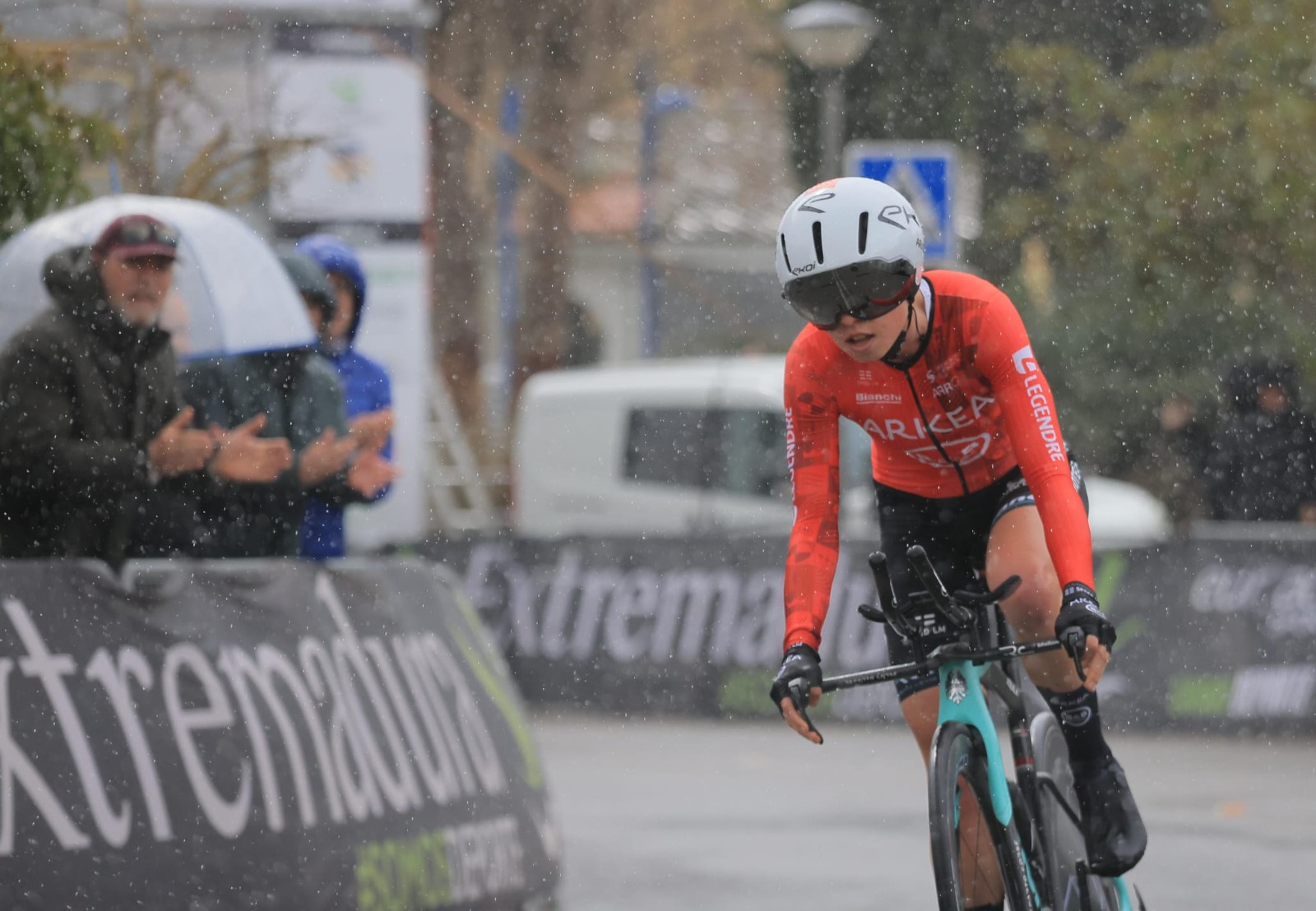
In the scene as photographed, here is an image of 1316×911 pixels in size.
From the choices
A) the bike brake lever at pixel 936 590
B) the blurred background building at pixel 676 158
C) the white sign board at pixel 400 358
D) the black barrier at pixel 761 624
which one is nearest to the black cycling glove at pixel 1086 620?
the bike brake lever at pixel 936 590

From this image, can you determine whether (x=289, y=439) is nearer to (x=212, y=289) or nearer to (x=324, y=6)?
(x=212, y=289)

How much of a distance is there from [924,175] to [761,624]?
2.95 metres

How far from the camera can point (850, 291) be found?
17.0ft

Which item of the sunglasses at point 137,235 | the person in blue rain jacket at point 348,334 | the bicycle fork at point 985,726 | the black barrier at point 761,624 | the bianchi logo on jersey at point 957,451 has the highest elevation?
the sunglasses at point 137,235

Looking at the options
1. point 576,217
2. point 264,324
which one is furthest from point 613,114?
point 264,324

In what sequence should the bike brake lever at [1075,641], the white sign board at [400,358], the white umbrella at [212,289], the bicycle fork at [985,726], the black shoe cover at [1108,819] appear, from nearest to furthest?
1. the bike brake lever at [1075,641]
2. the bicycle fork at [985,726]
3. the black shoe cover at [1108,819]
4. the white umbrella at [212,289]
5. the white sign board at [400,358]

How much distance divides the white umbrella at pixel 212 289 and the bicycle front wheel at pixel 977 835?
313 cm

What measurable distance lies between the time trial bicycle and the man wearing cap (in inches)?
91.0

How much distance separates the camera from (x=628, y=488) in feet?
57.0

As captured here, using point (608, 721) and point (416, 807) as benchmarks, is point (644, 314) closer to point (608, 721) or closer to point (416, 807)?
point (608, 721)

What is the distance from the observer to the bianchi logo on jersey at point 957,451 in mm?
5688

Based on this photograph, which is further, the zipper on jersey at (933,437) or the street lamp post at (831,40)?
the street lamp post at (831,40)

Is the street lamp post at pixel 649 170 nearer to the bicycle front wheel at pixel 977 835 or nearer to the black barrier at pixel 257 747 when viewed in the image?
the black barrier at pixel 257 747

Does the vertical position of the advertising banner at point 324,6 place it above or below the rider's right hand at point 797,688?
above
